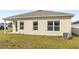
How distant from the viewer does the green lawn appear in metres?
1.80

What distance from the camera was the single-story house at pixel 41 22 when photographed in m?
1.77

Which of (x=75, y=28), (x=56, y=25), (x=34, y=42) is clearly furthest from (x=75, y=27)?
(x=34, y=42)

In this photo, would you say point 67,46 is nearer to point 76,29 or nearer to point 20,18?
point 76,29

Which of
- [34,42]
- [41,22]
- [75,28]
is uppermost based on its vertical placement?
[41,22]

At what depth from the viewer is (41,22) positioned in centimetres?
188

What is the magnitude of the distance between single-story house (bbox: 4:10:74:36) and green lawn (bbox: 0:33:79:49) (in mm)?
97

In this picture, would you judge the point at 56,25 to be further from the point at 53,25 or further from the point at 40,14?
the point at 40,14

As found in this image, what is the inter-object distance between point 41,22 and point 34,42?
16.4 inches

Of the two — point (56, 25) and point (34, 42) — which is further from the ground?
point (56, 25)

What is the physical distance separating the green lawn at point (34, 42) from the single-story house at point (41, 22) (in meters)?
Result: 0.10

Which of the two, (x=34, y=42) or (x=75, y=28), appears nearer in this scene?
(x=75, y=28)

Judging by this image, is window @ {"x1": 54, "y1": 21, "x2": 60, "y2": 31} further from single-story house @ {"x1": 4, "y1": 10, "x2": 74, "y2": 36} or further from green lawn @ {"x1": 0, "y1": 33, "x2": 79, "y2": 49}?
green lawn @ {"x1": 0, "y1": 33, "x2": 79, "y2": 49}
